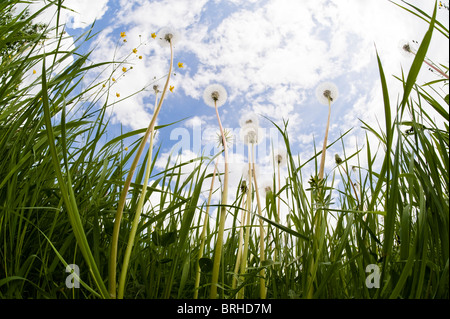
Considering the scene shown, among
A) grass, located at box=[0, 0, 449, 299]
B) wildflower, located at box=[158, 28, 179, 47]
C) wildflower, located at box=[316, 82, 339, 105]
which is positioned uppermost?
wildflower, located at box=[158, 28, 179, 47]

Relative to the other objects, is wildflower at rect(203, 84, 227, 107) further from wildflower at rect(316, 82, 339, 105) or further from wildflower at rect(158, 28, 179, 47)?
wildflower at rect(316, 82, 339, 105)

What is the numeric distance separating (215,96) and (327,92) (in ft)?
1.61

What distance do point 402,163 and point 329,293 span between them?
456mm

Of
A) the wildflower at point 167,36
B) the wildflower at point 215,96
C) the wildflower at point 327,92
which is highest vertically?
the wildflower at point 167,36

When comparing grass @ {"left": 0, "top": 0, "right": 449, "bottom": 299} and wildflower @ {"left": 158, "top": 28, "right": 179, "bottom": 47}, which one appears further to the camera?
wildflower @ {"left": 158, "top": 28, "right": 179, "bottom": 47}

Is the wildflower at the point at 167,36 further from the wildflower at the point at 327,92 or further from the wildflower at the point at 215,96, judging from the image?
the wildflower at the point at 327,92

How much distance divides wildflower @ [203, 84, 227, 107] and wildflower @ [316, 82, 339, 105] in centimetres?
42

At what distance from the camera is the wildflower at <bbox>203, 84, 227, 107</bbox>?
4.80 feet

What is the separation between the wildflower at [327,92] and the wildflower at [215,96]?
0.42 meters

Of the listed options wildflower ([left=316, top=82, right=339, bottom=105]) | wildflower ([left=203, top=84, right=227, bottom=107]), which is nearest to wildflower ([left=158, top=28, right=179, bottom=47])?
wildflower ([left=203, top=84, right=227, bottom=107])

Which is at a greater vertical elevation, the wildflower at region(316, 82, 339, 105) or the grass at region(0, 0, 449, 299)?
the wildflower at region(316, 82, 339, 105)

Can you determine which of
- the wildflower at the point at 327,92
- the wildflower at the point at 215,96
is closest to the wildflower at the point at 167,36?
the wildflower at the point at 215,96

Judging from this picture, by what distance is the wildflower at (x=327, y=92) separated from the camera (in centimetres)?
151
